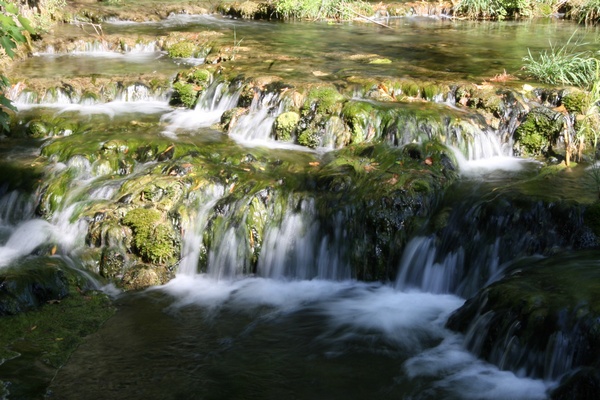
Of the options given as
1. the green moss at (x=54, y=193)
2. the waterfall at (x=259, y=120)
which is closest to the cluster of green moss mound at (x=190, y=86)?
the waterfall at (x=259, y=120)

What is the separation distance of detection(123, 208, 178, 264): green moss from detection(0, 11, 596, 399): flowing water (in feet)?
0.63

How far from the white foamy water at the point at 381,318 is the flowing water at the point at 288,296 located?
2 cm

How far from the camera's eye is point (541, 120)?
9.11 m

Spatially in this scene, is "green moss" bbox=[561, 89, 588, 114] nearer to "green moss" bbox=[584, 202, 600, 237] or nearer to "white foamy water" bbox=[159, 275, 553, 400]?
"green moss" bbox=[584, 202, 600, 237]

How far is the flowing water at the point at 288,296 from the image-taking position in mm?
5652

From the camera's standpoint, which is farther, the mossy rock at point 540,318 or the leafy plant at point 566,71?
the leafy plant at point 566,71

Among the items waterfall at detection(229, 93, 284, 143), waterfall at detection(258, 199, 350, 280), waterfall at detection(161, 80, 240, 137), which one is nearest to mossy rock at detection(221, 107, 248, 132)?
waterfall at detection(229, 93, 284, 143)

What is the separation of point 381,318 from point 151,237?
2902mm

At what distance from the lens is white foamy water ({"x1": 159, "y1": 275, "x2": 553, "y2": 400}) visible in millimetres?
5539

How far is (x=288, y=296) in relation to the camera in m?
7.42

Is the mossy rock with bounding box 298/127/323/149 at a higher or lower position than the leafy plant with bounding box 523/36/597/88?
lower

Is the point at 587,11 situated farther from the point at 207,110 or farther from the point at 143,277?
the point at 143,277

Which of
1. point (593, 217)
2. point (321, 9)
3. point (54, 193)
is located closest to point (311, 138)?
point (54, 193)

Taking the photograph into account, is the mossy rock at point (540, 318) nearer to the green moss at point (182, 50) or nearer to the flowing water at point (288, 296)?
the flowing water at point (288, 296)
